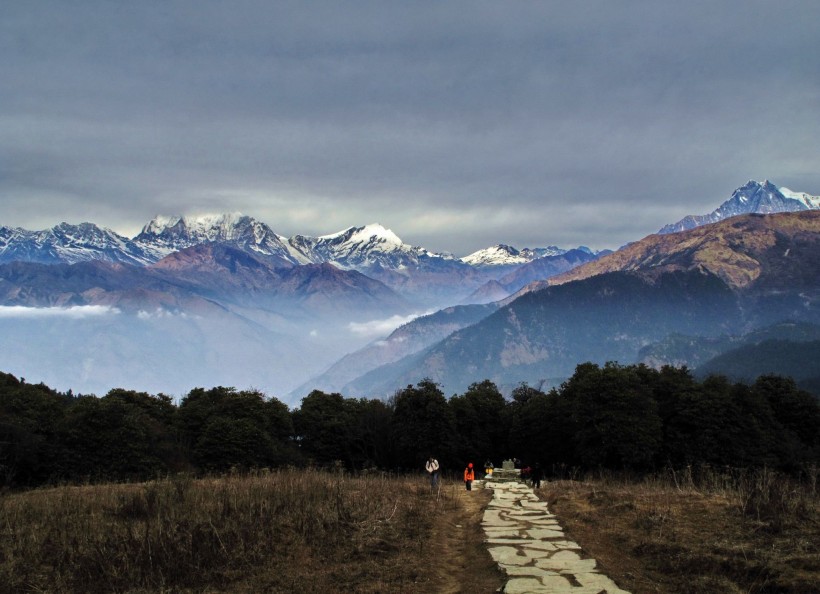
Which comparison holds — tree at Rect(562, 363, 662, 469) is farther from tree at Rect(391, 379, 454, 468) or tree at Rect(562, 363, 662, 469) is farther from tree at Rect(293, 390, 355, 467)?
tree at Rect(293, 390, 355, 467)

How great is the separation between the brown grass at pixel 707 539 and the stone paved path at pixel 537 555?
395mm

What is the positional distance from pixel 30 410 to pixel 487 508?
177 ft

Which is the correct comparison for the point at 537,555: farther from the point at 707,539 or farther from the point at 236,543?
the point at 236,543

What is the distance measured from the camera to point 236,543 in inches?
494

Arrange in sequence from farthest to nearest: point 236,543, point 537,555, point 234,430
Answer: point 234,430, point 537,555, point 236,543

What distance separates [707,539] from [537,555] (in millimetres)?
3421

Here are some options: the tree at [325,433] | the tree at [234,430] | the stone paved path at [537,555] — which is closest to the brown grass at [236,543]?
the stone paved path at [537,555]

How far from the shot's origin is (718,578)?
34.8ft

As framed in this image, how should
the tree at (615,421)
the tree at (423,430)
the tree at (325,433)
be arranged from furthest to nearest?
1. the tree at (325,433)
2. the tree at (423,430)
3. the tree at (615,421)

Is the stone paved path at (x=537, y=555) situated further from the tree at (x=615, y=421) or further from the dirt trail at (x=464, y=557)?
the tree at (x=615, y=421)

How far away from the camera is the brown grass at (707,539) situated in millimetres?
10438

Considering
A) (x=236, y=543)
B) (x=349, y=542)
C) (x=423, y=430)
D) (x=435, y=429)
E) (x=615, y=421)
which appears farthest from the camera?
(x=435, y=429)

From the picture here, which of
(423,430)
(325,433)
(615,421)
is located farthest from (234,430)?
(615,421)

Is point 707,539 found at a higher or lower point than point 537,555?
higher
